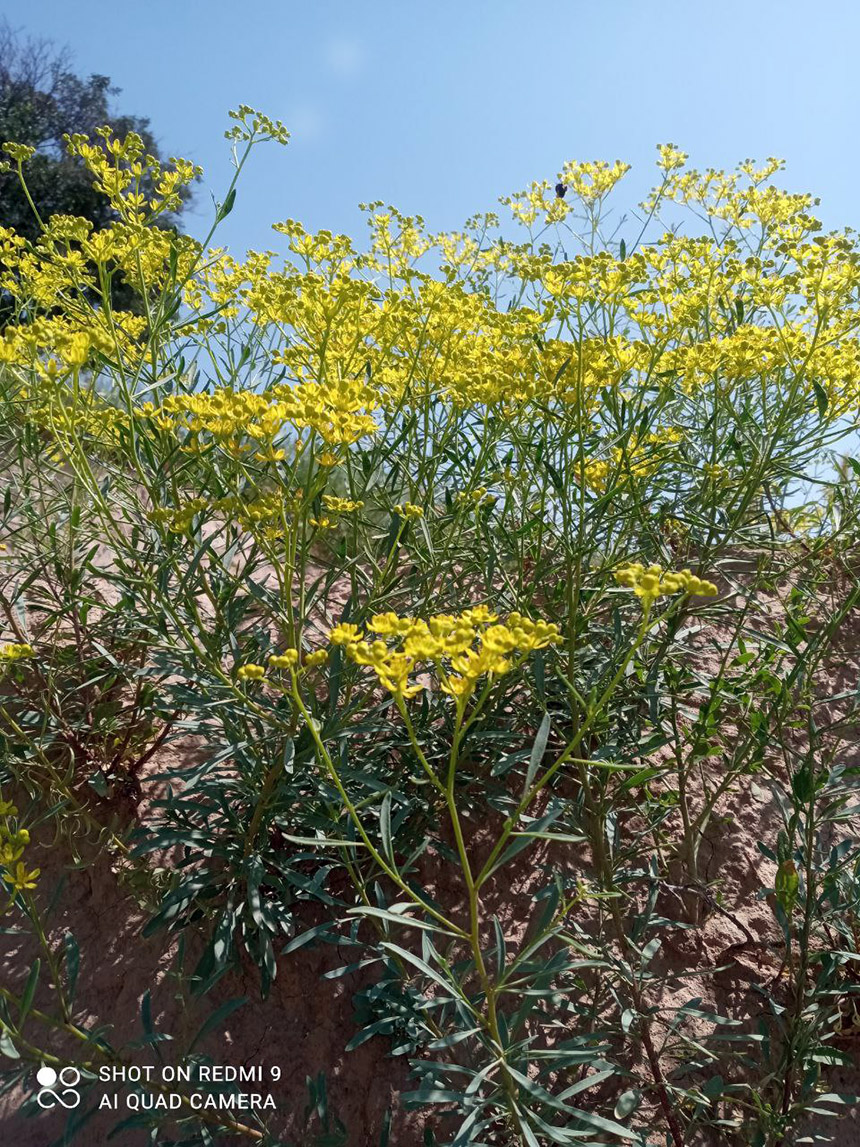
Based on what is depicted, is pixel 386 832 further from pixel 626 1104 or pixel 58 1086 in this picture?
pixel 58 1086

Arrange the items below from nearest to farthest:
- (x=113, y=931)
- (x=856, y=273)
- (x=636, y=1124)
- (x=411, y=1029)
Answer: (x=411, y=1029)
(x=636, y=1124)
(x=856, y=273)
(x=113, y=931)

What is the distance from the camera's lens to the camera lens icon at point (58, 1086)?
5.56 feet

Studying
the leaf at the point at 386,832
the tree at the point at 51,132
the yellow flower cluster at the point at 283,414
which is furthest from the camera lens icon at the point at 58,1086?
the tree at the point at 51,132

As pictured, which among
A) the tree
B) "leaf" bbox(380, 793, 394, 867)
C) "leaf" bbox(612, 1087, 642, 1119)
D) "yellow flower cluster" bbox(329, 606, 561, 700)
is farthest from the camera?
the tree

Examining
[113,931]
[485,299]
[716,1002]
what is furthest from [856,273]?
[113,931]

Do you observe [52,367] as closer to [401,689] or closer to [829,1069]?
[401,689]

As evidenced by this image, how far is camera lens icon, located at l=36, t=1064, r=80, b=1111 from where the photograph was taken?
66.7 inches

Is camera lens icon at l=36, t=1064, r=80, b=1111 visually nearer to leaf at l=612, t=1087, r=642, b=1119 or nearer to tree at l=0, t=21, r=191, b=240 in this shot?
leaf at l=612, t=1087, r=642, b=1119

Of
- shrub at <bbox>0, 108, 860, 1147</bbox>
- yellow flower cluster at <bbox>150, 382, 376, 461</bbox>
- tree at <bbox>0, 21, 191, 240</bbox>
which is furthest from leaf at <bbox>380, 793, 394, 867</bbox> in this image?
tree at <bbox>0, 21, 191, 240</bbox>

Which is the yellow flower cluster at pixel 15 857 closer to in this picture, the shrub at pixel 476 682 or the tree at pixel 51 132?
the shrub at pixel 476 682

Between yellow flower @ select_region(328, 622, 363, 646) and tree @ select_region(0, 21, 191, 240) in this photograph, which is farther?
tree @ select_region(0, 21, 191, 240)

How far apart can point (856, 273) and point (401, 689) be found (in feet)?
5.86

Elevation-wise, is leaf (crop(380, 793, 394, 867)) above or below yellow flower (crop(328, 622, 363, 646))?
below

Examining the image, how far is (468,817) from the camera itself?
2.43 metres
